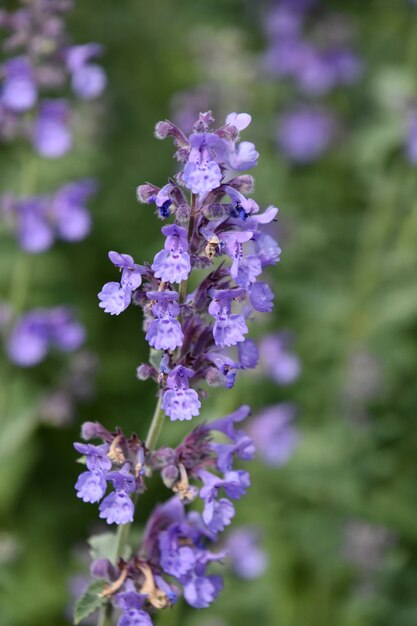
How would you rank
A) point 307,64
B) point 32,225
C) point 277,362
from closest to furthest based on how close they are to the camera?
point 32,225
point 277,362
point 307,64

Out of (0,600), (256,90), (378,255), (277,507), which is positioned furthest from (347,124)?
(0,600)

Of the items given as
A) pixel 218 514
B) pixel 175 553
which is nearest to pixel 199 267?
pixel 218 514

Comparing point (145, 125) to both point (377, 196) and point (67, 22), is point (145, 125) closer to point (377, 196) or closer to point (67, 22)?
point (67, 22)

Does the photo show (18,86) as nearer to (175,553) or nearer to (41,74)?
(41,74)

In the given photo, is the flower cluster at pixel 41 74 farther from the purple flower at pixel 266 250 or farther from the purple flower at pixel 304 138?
the purple flower at pixel 304 138

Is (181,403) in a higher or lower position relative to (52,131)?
lower

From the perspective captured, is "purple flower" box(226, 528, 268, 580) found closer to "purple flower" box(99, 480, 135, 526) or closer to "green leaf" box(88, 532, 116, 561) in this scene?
"green leaf" box(88, 532, 116, 561)
